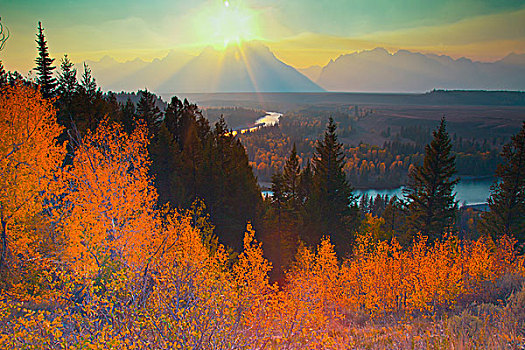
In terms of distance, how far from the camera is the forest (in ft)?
33.9

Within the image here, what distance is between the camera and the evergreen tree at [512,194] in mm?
35062

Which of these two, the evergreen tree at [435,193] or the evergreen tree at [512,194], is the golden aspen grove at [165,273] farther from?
the evergreen tree at [512,194]

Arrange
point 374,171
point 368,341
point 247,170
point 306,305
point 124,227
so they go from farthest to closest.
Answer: point 374,171, point 247,170, point 124,227, point 306,305, point 368,341

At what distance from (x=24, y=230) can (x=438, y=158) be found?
36.5m

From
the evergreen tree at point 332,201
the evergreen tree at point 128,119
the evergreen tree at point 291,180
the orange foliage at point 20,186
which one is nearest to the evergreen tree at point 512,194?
the evergreen tree at point 332,201

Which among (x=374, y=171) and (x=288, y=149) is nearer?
(x=374, y=171)

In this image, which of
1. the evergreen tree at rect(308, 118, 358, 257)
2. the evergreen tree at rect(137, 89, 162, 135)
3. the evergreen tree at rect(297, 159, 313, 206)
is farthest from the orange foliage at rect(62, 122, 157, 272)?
the evergreen tree at rect(297, 159, 313, 206)

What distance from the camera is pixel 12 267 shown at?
16.1m

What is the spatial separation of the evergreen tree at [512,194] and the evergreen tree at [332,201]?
1682 cm

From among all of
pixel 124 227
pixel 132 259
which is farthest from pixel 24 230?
pixel 132 259

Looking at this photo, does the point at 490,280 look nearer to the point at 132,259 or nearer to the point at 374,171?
the point at 132,259

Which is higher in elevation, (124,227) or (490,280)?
(124,227)

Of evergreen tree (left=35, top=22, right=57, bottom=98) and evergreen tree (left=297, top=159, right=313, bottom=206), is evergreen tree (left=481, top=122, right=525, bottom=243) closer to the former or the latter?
evergreen tree (left=297, top=159, right=313, bottom=206)

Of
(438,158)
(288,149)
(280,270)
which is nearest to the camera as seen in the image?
(438,158)
